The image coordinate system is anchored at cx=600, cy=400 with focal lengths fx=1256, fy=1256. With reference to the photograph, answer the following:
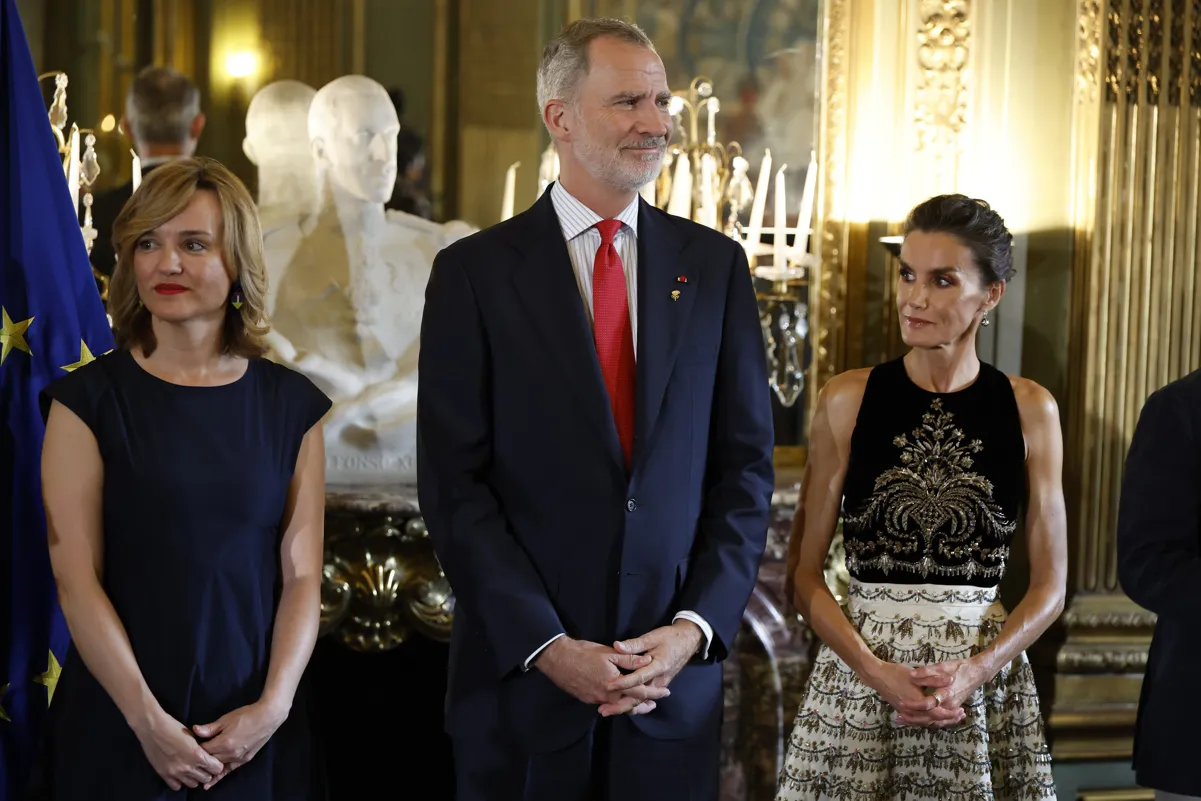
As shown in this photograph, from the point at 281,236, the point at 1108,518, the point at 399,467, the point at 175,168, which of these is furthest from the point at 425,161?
the point at 1108,518

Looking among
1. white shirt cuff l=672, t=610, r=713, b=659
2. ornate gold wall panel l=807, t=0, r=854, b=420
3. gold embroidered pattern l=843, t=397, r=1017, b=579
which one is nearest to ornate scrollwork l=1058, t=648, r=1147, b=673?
ornate gold wall panel l=807, t=0, r=854, b=420

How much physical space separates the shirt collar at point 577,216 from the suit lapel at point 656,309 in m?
0.02

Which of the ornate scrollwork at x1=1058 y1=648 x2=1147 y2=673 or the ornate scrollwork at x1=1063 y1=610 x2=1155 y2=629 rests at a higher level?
the ornate scrollwork at x1=1063 y1=610 x2=1155 y2=629

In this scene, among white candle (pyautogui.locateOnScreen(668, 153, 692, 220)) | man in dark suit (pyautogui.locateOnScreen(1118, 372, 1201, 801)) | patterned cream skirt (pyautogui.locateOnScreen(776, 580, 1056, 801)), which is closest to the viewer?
man in dark suit (pyautogui.locateOnScreen(1118, 372, 1201, 801))

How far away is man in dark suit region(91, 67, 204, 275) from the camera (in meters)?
3.44

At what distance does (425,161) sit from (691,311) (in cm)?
170

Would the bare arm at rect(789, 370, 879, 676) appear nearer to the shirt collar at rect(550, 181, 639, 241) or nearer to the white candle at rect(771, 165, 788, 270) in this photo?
the shirt collar at rect(550, 181, 639, 241)

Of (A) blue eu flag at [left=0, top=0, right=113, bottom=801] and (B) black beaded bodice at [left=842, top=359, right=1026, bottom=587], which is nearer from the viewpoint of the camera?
(A) blue eu flag at [left=0, top=0, right=113, bottom=801]

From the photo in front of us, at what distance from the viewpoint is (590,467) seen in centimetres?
202

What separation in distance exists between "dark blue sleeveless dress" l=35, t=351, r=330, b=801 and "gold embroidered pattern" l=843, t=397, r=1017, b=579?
3.69 feet

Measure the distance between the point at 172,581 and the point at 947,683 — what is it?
4.42 ft

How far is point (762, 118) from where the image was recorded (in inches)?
148

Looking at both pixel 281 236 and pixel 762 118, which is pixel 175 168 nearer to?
pixel 281 236

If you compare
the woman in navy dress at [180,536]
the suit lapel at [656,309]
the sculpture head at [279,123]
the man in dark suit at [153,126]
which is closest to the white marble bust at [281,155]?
the sculpture head at [279,123]
